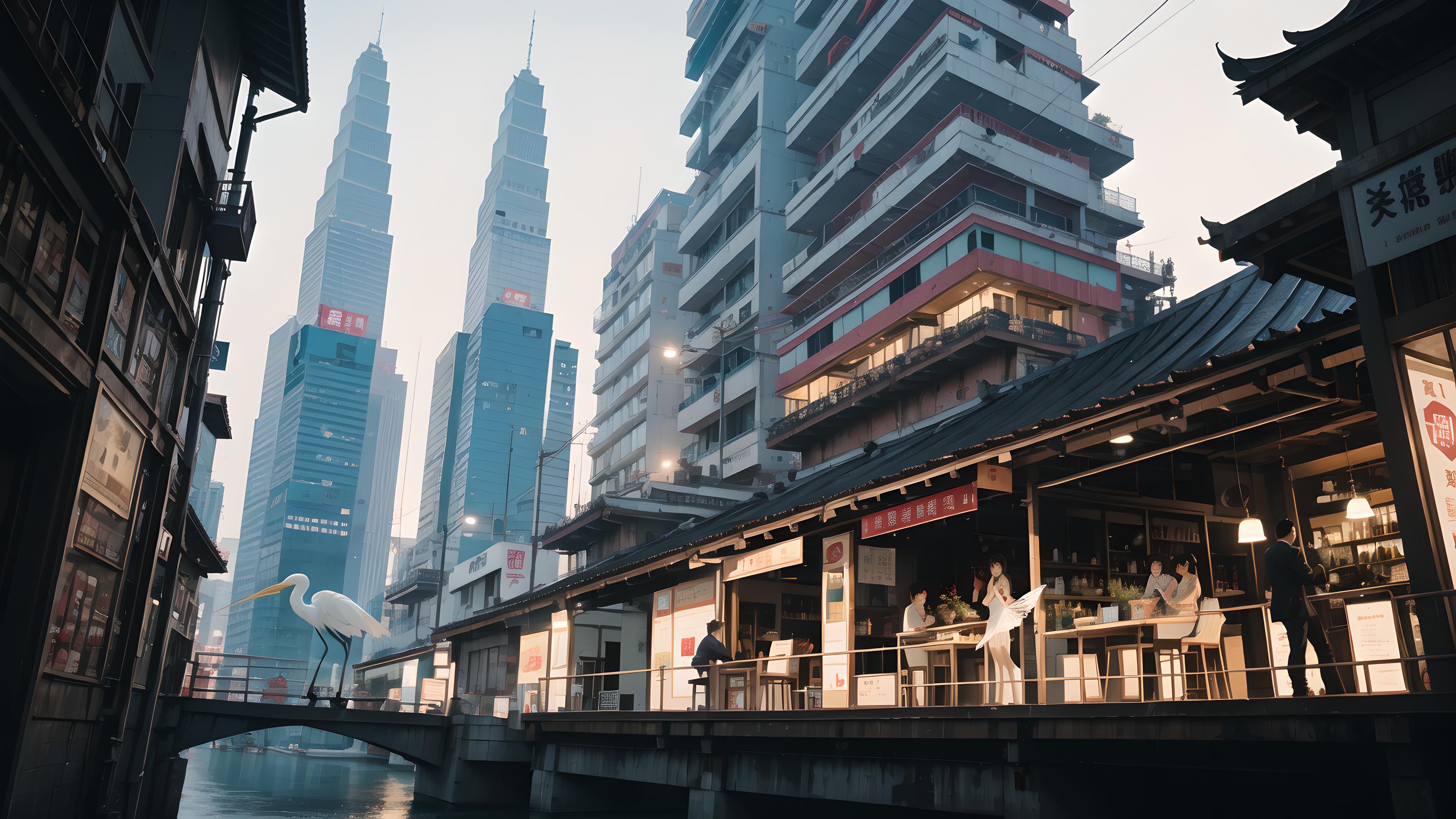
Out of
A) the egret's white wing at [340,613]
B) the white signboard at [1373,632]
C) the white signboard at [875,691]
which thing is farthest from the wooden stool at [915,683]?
the egret's white wing at [340,613]

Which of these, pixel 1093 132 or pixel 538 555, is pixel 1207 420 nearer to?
pixel 1093 132

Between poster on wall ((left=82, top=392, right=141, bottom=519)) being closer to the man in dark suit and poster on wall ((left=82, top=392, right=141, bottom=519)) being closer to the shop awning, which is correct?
the shop awning

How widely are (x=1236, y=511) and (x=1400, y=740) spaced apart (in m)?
8.09

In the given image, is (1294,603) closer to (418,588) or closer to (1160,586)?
(1160,586)

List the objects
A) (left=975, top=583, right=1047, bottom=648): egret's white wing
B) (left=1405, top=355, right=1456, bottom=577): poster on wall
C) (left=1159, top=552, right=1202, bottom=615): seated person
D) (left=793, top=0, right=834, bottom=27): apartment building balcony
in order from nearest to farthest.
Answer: (left=1405, top=355, right=1456, bottom=577): poster on wall < (left=1159, top=552, right=1202, bottom=615): seated person < (left=975, top=583, right=1047, bottom=648): egret's white wing < (left=793, top=0, right=834, bottom=27): apartment building balcony

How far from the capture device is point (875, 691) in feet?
45.3

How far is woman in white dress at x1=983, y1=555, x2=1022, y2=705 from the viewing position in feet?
40.3

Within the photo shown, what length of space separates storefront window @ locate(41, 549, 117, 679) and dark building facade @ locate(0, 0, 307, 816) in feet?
0.13

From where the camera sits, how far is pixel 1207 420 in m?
11.8

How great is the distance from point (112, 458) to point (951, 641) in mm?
11231

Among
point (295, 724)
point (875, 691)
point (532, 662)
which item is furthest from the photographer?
point (532, 662)

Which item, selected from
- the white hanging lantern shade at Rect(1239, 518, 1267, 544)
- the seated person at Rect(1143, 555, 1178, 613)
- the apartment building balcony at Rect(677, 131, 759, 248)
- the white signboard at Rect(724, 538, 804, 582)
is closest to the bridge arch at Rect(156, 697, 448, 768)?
the white signboard at Rect(724, 538, 804, 582)

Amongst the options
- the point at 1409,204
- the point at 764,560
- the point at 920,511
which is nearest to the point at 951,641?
the point at 920,511

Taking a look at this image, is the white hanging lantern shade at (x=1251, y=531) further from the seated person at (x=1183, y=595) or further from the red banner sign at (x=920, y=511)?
the red banner sign at (x=920, y=511)
